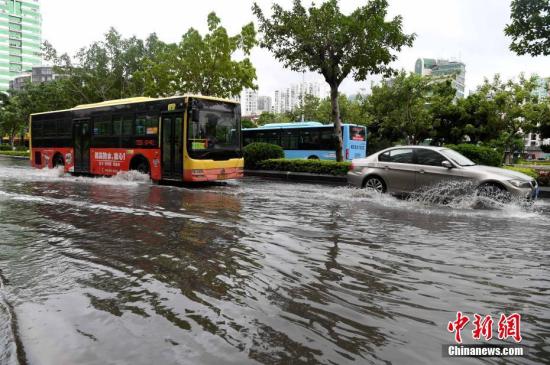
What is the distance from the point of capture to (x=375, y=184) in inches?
496

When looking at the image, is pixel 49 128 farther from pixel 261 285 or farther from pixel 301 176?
pixel 261 285

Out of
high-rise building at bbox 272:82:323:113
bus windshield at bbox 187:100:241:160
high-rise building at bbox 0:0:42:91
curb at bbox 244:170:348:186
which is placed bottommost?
curb at bbox 244:170:348:186

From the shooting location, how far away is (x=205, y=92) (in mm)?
27734

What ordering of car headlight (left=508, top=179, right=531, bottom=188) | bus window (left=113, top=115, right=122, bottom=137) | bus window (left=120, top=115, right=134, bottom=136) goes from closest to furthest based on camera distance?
car headlight (left=508, top=179, right=531, bottom=188) < bus window (left=120, top=115, right=134, bottom=136) < bus window (left=113, top=115, right=122, bottom=137)

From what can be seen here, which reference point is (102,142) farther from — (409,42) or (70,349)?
(70,349)

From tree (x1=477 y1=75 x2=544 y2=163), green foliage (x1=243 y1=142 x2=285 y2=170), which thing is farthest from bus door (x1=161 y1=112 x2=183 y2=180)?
tree (x1=477 y1=75 x2=544 y2=163)

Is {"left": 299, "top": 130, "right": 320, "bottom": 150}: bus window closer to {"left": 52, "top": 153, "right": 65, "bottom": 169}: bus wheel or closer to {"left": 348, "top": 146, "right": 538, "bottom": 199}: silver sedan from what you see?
{"left": 52, "top": 153, "right": 65, "bottom": 169}: bus wheel

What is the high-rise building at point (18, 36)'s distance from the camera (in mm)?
127438

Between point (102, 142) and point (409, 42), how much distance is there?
13132mm

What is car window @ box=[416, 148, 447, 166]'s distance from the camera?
37.3 feet

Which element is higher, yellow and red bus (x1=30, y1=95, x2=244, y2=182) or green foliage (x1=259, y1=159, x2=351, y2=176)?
yellow and red bus (x1=30, y1=95, x2=244, y2=182)

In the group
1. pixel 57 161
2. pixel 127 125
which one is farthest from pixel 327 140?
pixel 57 161

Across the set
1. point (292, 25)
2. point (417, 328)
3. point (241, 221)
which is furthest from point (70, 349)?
point (292, 25)

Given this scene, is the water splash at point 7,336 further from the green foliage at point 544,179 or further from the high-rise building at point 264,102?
the high-rise building at point 264,102
